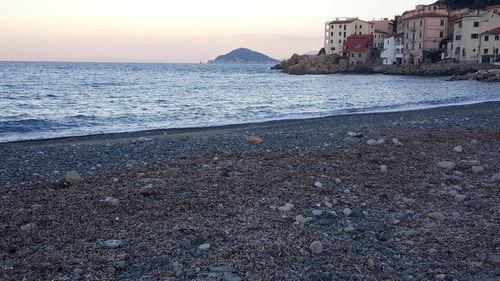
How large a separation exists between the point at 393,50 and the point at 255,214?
339 feet

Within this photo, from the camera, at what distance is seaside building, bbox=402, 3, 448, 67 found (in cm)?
8856

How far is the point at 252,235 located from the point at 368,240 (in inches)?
55.0

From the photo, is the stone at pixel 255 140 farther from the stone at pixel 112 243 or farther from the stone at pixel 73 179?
the stone at pixel 112 243

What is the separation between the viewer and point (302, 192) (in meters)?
6.88

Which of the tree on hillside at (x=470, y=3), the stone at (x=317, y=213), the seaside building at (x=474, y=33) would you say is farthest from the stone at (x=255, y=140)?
the tree on hillside at (x=470, y=3)

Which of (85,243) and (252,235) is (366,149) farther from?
(85,243)

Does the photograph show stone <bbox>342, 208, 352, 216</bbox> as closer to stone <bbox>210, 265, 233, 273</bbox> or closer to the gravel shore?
the gravel shore

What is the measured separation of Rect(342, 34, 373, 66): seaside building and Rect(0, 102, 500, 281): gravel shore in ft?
333

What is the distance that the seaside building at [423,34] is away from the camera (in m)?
88.6

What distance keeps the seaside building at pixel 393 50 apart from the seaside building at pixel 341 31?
45.8 ft

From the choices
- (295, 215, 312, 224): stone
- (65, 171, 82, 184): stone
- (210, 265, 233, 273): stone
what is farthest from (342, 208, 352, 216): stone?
(65, 171, 82, 184): stone

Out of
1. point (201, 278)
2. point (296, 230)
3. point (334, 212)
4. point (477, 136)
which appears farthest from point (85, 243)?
point (477, 136)

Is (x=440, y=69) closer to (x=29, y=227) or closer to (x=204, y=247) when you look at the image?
(x=204, y=247)

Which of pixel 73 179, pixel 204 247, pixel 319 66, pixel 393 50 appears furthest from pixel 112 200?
pixel 393 50
